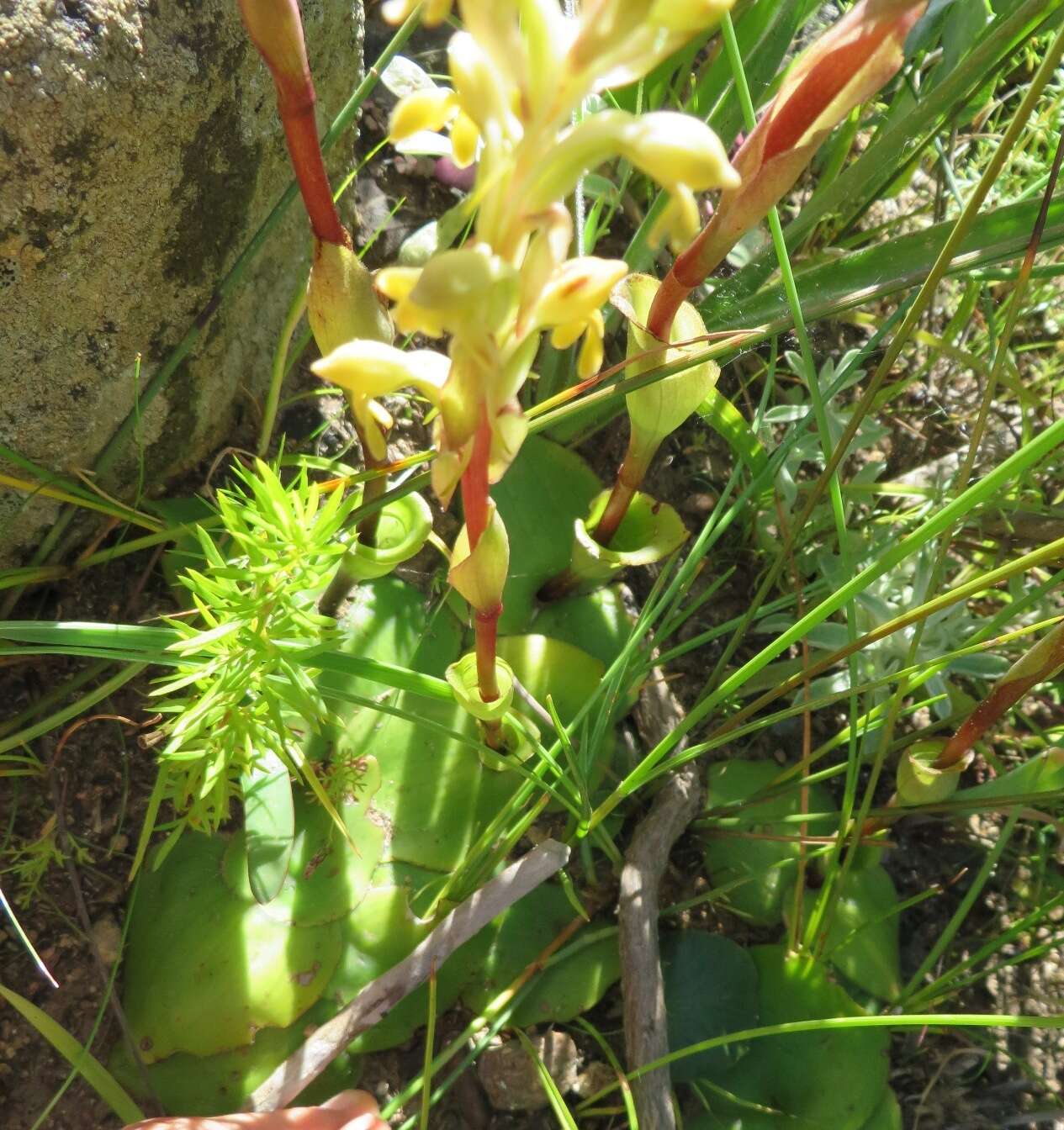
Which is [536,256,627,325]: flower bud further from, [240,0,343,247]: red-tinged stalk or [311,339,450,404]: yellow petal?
[240,0,343,247]: red-tinged stalk

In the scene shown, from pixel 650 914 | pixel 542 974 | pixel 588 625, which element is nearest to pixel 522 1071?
pixel 542 974

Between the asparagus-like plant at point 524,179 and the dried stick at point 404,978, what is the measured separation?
517 mm

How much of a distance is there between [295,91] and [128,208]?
0.85ft

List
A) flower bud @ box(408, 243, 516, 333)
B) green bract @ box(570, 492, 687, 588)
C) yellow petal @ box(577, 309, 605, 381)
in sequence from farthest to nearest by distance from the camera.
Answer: green bract @ box(570, 492, 687, 588)
yellow petal @ box(577, 309, 605, 381)
flower bud @ box(408, 243, 516, 333)

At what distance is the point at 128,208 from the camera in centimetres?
67

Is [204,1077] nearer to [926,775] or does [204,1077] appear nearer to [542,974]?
[542,974]

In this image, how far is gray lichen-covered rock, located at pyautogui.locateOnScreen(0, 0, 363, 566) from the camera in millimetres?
590

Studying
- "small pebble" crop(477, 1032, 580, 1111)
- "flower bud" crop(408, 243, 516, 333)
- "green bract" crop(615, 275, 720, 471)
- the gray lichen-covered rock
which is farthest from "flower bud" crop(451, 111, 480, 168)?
"small pebble" crop(477, 1032, 580, 1111)

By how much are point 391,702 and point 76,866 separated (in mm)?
318

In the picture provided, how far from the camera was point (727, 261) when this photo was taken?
1084 millimetres

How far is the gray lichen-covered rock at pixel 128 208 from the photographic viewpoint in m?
0.59

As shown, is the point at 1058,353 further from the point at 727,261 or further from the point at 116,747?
the point at 116,747

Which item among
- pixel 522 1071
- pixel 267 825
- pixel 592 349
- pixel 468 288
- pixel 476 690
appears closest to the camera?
pixel 468 288

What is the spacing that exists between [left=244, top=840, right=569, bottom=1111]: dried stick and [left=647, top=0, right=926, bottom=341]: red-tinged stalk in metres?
0.52
